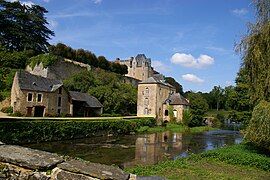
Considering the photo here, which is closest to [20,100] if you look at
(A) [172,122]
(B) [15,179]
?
(A) [172,122]

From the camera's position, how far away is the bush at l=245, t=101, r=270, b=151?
13.1 meters

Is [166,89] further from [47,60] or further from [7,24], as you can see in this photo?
[7,24]

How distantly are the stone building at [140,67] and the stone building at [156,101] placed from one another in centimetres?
2101

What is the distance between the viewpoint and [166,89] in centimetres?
5028

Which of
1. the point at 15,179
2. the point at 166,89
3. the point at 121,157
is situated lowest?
the point at 121,157

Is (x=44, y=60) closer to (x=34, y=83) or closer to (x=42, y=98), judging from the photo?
(x=34, y=83)

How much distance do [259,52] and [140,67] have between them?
2238 inches

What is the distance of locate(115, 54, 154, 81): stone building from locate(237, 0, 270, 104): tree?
5457cm

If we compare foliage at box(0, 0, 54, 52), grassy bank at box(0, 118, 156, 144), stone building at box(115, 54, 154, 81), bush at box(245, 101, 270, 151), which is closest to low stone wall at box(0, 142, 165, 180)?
bush at box(245, 101, 270, 151)

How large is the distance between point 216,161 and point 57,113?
1040 inches

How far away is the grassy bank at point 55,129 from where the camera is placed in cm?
2116

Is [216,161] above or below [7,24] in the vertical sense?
below

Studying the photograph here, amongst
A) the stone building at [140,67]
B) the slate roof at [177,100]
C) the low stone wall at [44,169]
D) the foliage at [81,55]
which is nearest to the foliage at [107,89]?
the foliage at [81,55]

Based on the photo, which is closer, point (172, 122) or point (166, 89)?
point (172, 122)
